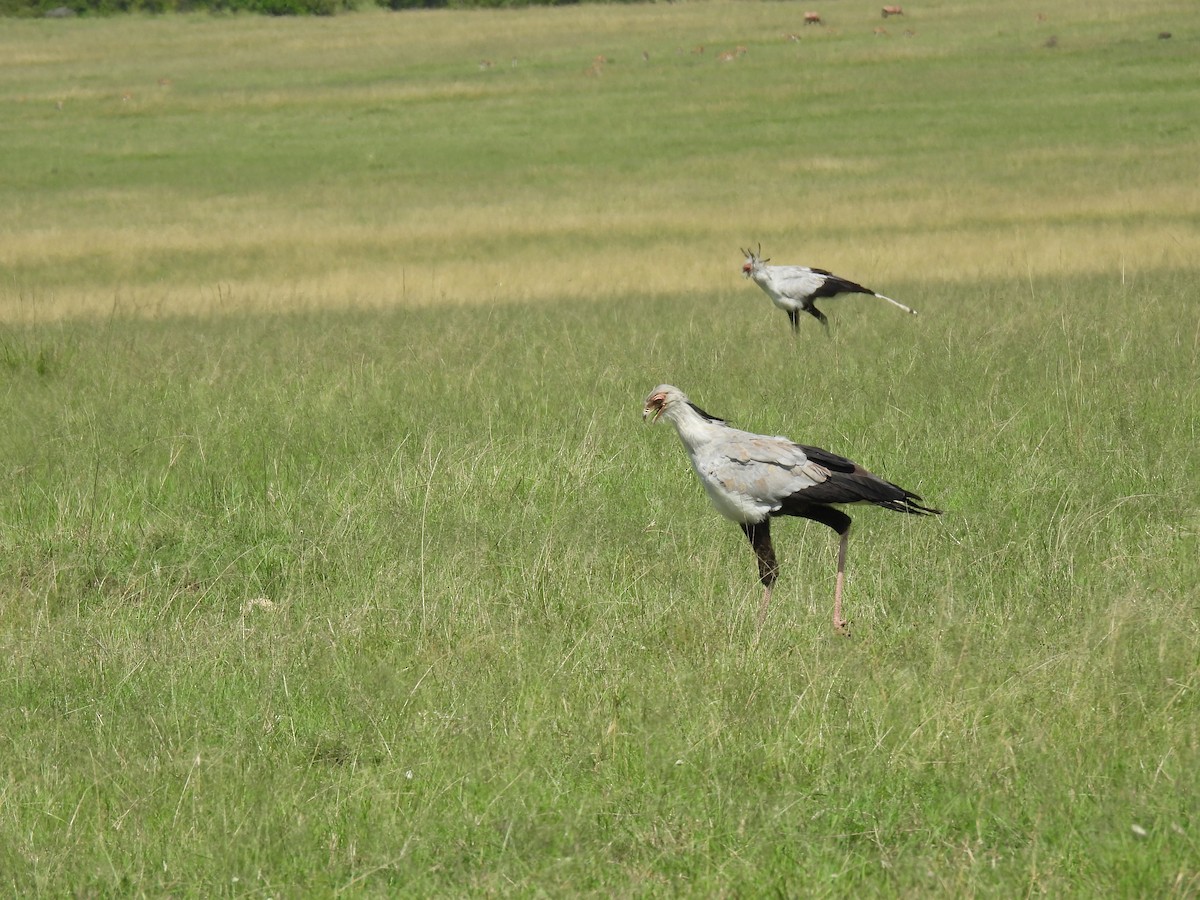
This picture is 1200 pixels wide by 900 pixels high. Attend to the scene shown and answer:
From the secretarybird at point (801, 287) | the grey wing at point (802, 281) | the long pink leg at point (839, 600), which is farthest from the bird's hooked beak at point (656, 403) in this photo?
the grey wing at point (802, 281)

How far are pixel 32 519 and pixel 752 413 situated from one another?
4.29 metres

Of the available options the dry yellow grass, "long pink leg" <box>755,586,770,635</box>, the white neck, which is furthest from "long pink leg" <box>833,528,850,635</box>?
the dry yellow grass

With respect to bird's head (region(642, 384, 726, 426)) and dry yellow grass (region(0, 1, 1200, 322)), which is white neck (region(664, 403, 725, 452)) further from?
dry yellow grass (region(0, 1, 1200, 322))

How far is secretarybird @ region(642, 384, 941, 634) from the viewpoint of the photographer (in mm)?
5426

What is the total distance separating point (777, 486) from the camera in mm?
5449

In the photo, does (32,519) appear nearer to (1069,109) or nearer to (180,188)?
(180,188)

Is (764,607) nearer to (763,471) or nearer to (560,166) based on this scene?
(763,471)

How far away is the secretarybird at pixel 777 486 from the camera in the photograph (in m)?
5.43

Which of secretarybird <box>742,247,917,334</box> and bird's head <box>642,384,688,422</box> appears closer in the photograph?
bird's head <box>642,384,688,422</box>

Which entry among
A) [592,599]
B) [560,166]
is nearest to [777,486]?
[592,599]

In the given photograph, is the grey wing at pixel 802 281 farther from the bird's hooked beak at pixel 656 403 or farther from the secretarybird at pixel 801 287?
the bird's hooked beak at pixel 656 403

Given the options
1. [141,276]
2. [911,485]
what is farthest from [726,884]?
[141,276]

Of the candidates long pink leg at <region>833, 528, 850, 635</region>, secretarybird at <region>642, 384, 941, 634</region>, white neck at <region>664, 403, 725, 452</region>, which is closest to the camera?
long pink leg at <region>833, 528, 850, 635</region>

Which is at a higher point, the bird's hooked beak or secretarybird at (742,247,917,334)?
the bird's hooked beak
